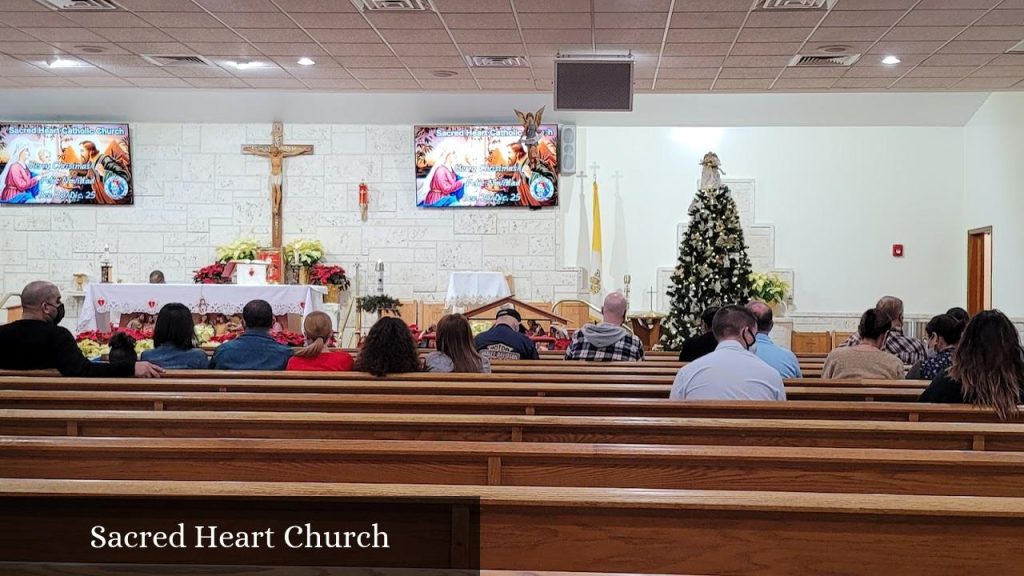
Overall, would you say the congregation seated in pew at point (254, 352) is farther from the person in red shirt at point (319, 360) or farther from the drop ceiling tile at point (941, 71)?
the drop ceiling tile at point (941, 71)

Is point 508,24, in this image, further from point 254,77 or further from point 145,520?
point 145,520

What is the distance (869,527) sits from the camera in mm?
1771

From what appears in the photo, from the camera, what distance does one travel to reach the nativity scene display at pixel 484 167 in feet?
38.8

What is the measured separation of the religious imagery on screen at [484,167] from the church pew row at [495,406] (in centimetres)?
860

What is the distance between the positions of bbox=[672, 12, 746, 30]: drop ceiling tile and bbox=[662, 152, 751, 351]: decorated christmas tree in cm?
237

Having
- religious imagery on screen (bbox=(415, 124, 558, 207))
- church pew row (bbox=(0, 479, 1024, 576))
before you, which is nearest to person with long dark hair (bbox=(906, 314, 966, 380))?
church pew row (bbox=(0, 479, 1024, 576))

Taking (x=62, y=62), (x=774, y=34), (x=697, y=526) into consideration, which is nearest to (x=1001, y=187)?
(x=774, y=34)

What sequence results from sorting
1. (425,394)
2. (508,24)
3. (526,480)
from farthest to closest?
(508,24) → (425,394) → (526,480)

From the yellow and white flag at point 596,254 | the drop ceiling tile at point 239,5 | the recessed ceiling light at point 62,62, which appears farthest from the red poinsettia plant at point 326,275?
the drop ceiling tile at point 239,5

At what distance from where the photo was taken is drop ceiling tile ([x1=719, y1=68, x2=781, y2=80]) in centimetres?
844

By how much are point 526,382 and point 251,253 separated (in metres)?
8.35

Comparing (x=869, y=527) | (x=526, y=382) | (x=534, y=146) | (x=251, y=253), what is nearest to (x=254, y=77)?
(x=251, y=253)

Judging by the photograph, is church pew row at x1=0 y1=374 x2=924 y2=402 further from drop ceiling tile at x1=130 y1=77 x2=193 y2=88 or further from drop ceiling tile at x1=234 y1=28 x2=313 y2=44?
drop ceiling tile at x1=130 y1=77 x2=193 y2=88

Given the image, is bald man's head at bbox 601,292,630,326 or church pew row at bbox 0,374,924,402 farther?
bald man's head at bbox 601,292,630,326
